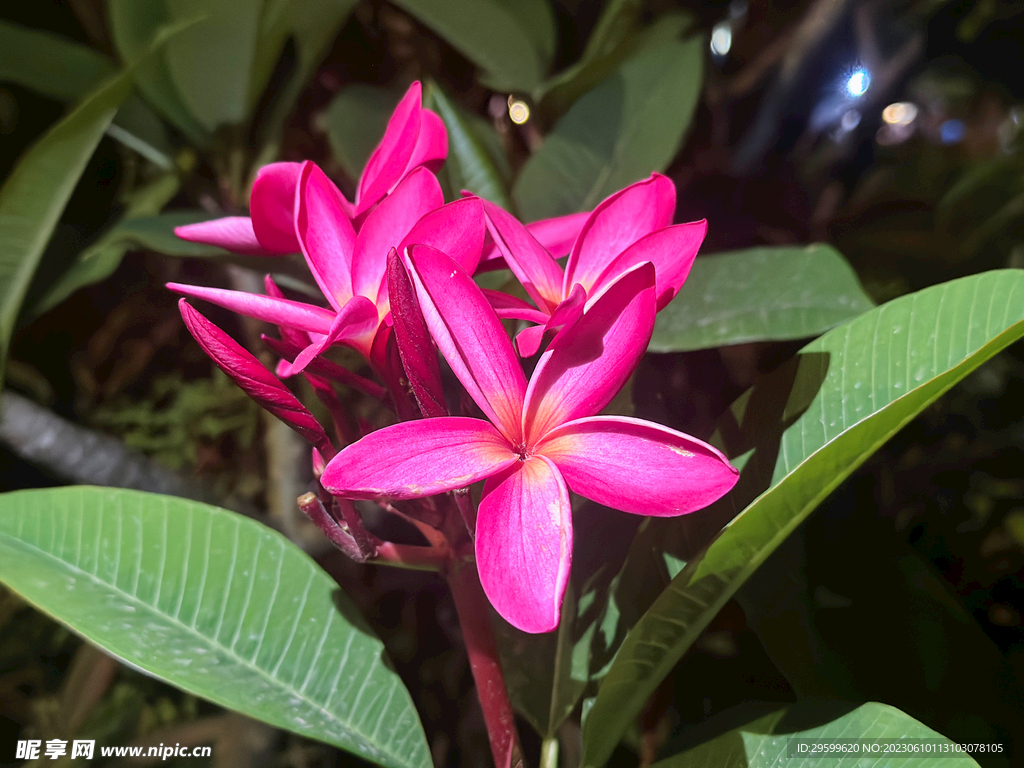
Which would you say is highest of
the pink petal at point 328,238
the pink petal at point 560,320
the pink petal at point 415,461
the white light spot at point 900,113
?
the white light spot at point 900,113

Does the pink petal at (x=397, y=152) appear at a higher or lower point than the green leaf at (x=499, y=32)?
lower

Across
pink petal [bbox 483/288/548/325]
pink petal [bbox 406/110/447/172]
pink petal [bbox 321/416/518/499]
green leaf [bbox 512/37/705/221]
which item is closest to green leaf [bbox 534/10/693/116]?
green leaf [bbox 512/37/705/221]

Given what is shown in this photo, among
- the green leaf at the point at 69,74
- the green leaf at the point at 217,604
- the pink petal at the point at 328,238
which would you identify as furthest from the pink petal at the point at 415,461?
the green leaf at the point at 69,74

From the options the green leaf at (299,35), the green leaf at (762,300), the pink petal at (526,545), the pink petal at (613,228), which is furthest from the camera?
the green leaf at (299,35)

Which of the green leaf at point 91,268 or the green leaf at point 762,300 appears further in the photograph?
the green leaf at point 91,268

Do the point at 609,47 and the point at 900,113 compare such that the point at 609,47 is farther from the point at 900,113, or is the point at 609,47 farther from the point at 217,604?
the point at 217,604

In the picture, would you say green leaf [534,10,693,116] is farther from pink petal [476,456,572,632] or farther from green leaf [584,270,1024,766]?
pink petal [476,456,572,632]

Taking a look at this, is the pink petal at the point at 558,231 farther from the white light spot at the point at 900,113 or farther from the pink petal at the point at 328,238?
the white light spot at the point at 900,113

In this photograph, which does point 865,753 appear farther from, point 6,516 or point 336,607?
point 6,516

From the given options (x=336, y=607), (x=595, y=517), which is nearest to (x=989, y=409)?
(x=595, y=517)
